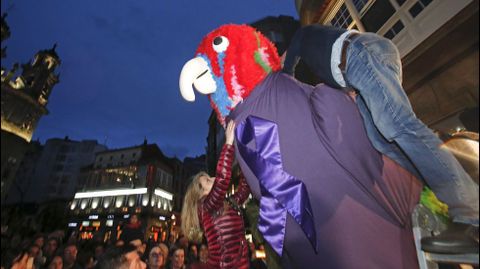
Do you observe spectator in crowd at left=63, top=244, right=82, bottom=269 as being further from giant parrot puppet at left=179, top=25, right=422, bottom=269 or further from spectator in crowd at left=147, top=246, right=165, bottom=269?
giant parrot puppet at left=179, top=25, right=422, bottom=269

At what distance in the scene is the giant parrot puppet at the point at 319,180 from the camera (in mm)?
1213

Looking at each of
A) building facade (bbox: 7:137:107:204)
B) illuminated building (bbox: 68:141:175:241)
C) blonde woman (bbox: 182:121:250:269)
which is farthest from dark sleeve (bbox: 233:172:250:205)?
building facade (bbox: 7:137:107:204)

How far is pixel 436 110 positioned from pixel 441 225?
131 inches

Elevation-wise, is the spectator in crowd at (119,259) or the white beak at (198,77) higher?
the white beak at (198,77)

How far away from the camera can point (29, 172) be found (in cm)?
4919

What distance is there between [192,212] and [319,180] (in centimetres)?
283

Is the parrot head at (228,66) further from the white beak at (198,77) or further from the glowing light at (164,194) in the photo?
the glowing light at (164,194)

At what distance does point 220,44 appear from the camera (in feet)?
5.70

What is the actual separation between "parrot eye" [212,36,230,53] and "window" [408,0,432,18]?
5206 millimetres

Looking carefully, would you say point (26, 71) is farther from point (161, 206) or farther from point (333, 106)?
point (333, 106)

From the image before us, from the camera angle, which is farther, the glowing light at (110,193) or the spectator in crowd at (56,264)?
the glowing light at (110,193)

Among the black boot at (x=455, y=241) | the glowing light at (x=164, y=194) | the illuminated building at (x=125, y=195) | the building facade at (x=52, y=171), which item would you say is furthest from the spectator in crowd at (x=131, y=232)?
the building facade at (x=52, y=171)

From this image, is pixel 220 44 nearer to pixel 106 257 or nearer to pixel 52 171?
pixel 106 257

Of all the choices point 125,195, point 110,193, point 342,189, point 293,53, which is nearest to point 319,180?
point 342,189
